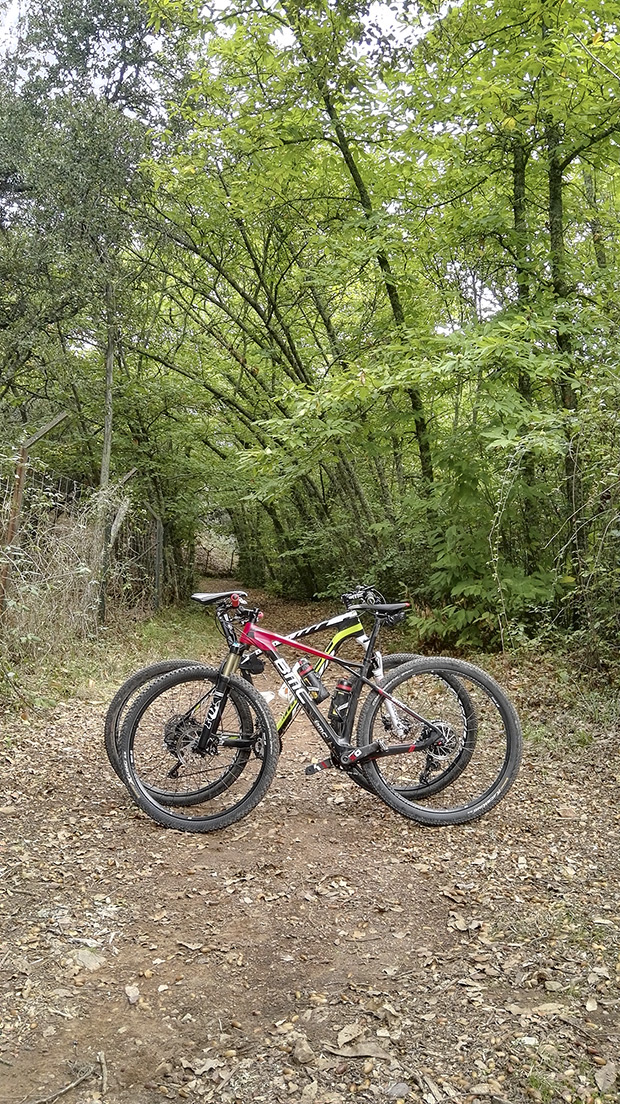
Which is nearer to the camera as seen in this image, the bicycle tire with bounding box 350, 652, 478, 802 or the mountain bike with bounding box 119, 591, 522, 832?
the mountain bike with bounding box 119, 591, 522, 832

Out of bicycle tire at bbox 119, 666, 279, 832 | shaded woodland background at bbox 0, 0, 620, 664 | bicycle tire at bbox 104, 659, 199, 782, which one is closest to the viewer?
bicycle tire at bbox 119, 666, 279, 832

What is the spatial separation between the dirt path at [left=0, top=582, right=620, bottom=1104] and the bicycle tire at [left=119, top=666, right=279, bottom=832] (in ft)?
→ 0.46

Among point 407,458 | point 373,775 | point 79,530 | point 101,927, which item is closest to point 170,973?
point 101,927

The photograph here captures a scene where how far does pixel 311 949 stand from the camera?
252 centimetres

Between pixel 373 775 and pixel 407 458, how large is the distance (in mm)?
6654

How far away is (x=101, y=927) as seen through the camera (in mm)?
2633

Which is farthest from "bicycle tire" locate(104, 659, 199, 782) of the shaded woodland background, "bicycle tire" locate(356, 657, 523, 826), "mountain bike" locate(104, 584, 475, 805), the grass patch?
the shaded woodland background

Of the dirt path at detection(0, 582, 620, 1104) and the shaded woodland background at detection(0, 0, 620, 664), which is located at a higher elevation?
the shaded woodland background at detection(0, 0, 620, 664)

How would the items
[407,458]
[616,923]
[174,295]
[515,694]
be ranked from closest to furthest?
[616,923] → [515,694] → [407,458] → [174,295]

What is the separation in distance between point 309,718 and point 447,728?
2.12 ft

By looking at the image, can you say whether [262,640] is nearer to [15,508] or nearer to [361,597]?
[361,597]

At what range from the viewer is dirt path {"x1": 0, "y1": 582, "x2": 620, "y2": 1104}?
6.33ft

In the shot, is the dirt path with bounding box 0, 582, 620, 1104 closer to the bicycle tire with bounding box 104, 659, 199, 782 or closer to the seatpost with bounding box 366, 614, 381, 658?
the bicycle tire with bounding box 104, 659, 199, 782

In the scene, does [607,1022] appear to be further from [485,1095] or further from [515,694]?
[515,694]
